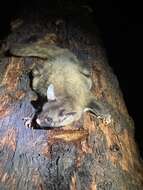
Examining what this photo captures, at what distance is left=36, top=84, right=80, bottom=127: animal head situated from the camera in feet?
11.3

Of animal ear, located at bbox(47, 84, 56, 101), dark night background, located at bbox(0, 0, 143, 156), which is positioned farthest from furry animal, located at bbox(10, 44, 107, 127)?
dark night background, located at bbox(0, 0, 143, 156)

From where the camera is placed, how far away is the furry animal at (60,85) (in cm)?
360

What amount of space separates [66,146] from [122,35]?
4.37 m

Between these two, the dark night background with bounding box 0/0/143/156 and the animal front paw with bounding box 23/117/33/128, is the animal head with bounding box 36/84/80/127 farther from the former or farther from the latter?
the dark night background with bounding box 0/0/143/156

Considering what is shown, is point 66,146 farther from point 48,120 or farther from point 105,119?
point 105,119

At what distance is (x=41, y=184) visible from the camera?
109 inches

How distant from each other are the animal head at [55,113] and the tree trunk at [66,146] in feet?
0.31

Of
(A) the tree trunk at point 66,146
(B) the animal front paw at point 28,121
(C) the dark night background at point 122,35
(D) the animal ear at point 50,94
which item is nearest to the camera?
(A) the tree trunk at point 66,146

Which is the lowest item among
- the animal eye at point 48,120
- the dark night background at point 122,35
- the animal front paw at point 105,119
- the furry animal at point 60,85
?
the dark night background at point 122,35

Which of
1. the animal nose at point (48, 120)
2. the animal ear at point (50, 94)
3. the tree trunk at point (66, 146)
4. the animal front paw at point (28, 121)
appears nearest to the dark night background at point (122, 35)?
the tree trunk at point (66, 146)

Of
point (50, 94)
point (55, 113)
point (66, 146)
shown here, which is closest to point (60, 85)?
point (50, 94)

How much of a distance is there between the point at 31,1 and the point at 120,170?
3.91 meters

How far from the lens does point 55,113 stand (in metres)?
3.71

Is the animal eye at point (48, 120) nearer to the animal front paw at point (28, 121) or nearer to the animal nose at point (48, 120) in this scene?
the animal nose at point (48, 120)
